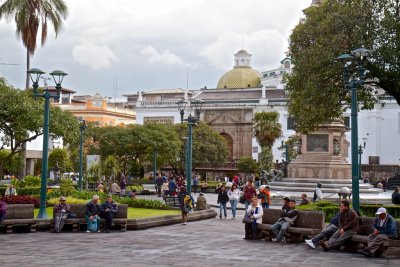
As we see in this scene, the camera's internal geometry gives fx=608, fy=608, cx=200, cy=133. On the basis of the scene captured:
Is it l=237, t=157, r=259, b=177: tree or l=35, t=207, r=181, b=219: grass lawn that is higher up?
l=237, t=157, r=259, b=177: tree

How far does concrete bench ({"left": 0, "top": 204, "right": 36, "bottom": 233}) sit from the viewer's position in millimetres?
16203

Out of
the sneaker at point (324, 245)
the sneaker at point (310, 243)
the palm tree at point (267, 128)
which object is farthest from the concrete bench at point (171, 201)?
the palm tree at point (267, 128)

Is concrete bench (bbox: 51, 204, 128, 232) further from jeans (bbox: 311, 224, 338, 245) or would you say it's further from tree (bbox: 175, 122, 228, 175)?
tree (bbox: 175, 122, 228, 175)

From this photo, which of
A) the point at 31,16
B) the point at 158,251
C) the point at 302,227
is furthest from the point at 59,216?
the point at 31,16

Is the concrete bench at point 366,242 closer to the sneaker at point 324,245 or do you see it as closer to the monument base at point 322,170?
the sneaker at point 324,245

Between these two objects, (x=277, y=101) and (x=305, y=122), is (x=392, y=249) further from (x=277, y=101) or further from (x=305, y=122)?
(x=277, y=101)

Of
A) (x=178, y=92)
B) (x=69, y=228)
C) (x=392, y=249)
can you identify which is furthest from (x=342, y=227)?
(x=178, y=92)

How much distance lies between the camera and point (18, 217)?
16562 mm

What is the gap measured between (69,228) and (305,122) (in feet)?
37.5

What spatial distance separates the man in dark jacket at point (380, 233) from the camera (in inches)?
492

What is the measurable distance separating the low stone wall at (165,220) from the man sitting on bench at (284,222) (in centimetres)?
437

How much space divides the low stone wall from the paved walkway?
65 cm

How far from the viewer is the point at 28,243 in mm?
14086

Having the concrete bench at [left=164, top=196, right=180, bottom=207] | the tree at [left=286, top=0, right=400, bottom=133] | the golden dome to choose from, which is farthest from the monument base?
the golden dome
